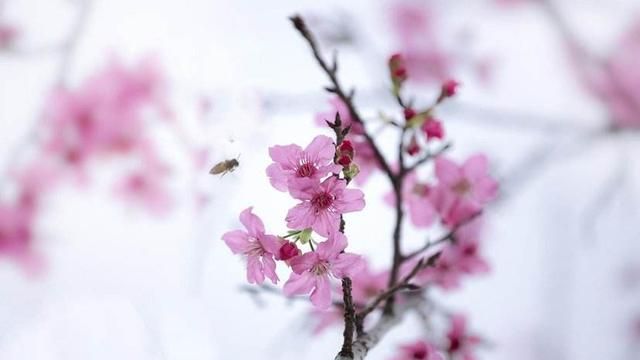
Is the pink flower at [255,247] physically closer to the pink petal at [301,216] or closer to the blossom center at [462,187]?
the pink petal at [301,216]

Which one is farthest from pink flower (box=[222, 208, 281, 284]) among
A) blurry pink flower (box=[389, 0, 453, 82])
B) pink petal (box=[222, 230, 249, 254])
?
blurry pink flower (box=[389, 0, 453, 82])

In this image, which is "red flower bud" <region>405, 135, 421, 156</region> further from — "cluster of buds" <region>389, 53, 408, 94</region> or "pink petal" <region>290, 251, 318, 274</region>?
"pink petal" <region>290, 251, 318, 274</region>

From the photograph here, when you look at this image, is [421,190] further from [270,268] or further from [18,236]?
[18,236]

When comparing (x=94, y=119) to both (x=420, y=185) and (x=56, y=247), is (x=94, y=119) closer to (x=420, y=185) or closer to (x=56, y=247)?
→ (x=56, y=247)

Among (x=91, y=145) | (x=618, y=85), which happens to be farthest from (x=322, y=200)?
(x=618, y=85)

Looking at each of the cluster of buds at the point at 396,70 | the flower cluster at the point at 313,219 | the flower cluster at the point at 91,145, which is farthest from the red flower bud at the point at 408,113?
the flower cluster at the point at 91,145

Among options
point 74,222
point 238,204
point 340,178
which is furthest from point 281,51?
point 340,178
